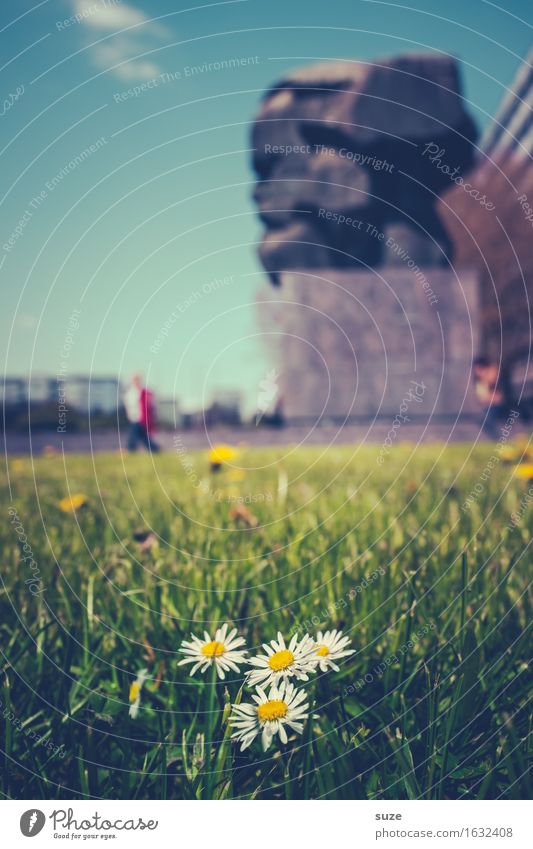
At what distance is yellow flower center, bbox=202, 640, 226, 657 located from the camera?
1.88 feet

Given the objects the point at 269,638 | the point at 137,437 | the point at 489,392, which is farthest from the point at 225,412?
the point at 269,638

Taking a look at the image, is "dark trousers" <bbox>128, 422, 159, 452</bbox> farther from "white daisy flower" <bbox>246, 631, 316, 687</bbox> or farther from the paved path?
"white daisy flower" <bbox>246, 631, 316, 687</bbox>

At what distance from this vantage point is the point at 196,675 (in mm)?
644

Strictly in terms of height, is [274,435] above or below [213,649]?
below

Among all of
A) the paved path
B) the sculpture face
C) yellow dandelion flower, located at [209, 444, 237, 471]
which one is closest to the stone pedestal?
the paved path

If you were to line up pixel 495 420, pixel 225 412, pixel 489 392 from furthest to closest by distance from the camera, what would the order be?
pixel 225 412 → pixel 495 420 → pixel 489 392

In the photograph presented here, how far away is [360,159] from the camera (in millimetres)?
6309

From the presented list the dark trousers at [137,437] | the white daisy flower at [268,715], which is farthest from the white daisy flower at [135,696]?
the dark trousers at [137,437]

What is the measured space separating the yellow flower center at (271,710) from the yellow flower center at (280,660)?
0.10 feet

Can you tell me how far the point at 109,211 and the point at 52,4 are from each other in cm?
31

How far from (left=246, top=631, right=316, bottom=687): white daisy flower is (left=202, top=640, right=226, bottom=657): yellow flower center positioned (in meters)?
0.04

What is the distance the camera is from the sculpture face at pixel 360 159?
598 cm

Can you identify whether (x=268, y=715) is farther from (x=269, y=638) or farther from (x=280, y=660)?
(x=269, y=638)

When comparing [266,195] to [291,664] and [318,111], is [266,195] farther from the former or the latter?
[291,664]
